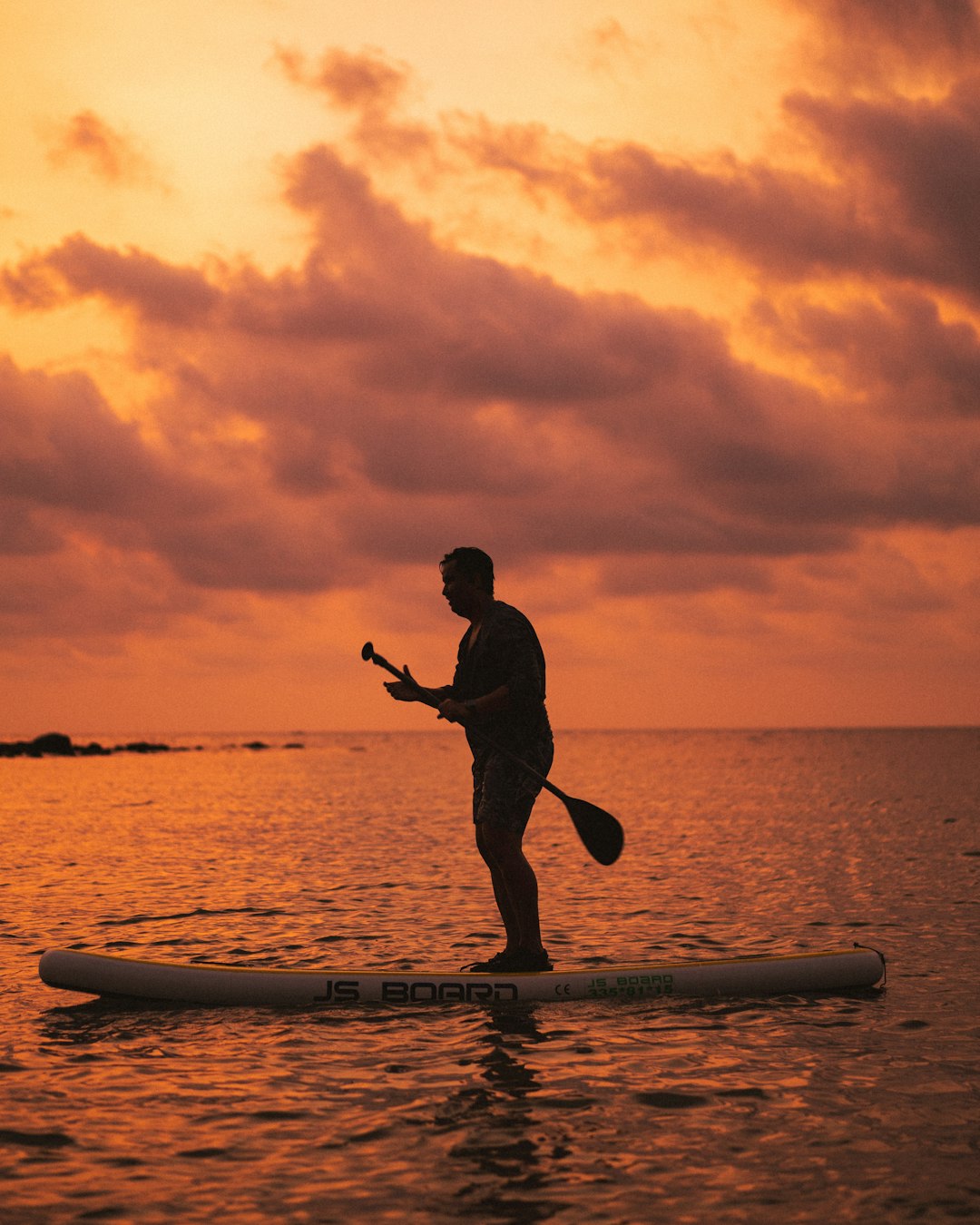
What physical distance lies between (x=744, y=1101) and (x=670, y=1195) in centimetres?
143

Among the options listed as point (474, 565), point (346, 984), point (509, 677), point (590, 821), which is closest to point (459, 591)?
point (474, 565)

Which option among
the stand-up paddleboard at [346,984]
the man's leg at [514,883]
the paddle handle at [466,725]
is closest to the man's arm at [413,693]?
the paddle handle at [466,725]

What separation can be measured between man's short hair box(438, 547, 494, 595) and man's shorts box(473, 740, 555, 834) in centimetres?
120

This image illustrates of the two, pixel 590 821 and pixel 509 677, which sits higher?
pixel 509 677

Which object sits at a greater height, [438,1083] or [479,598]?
[479,598]

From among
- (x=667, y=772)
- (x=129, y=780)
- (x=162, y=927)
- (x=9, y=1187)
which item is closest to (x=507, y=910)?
(x=9, y=1187)

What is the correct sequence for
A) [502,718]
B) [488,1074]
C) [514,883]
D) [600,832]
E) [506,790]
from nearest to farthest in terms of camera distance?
[488,1074]
[514,883]
[506,790]
[502,718]
[600,832]

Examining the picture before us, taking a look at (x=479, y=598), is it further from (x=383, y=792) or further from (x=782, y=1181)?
(x=383, y=792)

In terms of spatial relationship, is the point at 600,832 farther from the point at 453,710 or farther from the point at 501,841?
the point at 453,710

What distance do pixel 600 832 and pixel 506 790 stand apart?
108 cm

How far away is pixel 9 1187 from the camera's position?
17.5 ft

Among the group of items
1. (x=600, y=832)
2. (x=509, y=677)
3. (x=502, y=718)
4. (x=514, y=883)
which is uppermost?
(x=509, y=677)

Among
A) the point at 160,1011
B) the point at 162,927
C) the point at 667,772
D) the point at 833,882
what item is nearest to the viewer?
the point at 160,1011

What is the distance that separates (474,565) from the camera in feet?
30.1
